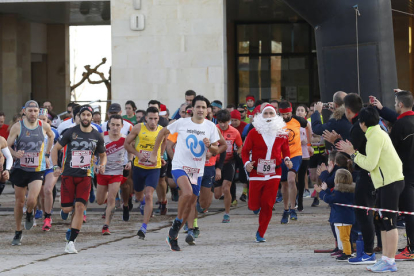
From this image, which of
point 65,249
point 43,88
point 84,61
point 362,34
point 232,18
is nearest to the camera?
point 65,249

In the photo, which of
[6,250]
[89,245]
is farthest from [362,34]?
[6,250]

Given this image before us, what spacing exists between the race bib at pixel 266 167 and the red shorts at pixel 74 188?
7.32 feet

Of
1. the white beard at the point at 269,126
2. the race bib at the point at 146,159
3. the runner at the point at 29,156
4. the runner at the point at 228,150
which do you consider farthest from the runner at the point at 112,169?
the white beard at the point at 269,126

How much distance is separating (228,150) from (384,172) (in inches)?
233

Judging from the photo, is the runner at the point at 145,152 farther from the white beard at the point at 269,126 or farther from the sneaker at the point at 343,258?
the sneaker at the point at 343,258

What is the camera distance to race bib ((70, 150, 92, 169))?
10.1 meters

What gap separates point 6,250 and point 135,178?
289 centimetres

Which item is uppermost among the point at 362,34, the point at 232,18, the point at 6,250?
the point at 232,18

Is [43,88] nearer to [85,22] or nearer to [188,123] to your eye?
[85,22]

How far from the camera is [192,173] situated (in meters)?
9.94

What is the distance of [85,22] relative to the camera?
1222 inches

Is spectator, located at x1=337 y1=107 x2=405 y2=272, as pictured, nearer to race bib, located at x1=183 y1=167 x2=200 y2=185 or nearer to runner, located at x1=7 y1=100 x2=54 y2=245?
race bib, located at x1=183 y1=167 x2=200 y2=185

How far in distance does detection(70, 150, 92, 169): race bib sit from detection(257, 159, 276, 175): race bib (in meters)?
2.22

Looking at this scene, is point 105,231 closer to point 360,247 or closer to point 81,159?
point 81,159
